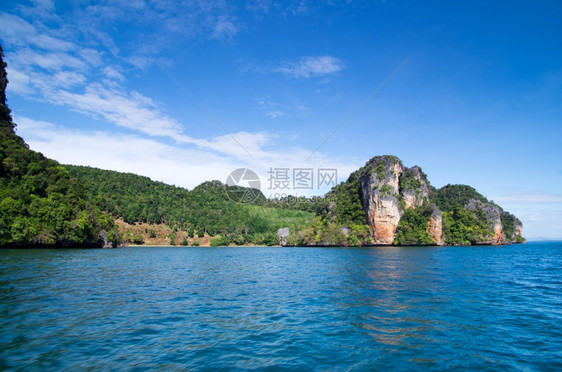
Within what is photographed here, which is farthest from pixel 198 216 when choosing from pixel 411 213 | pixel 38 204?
pixel 38 204

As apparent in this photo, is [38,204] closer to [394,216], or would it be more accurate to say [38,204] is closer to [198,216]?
[394,216]

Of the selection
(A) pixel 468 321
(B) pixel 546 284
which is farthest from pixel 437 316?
(B) pixel 546 284

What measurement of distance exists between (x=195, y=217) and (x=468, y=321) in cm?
19201

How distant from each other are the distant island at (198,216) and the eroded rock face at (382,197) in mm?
418

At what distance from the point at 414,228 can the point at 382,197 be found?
18.6 metres

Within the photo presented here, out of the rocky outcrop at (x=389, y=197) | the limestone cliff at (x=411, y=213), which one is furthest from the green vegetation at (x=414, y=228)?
the rocky outcrop at (x=389, y=197)

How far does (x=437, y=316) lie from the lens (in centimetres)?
1538

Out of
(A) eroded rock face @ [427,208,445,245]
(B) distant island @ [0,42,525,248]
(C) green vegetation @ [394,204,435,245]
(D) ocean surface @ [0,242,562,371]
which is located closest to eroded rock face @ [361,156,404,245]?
(B) distant island @ [0,42,525,248]

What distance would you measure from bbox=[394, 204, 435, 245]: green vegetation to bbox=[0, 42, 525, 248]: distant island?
41cm

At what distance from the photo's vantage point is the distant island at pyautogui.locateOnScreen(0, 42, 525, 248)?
68.3 metres

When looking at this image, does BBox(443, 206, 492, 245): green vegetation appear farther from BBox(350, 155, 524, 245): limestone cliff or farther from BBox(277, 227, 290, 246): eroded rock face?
BBox(277, 227, 290, 246): eroded rock face

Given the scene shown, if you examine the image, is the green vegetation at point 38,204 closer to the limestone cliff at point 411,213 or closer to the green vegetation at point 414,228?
the limestone cliff at point 411,213

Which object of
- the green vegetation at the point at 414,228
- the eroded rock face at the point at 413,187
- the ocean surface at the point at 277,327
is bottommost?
the ocean surface at the point at 277,327

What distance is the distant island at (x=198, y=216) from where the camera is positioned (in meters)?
68.3
